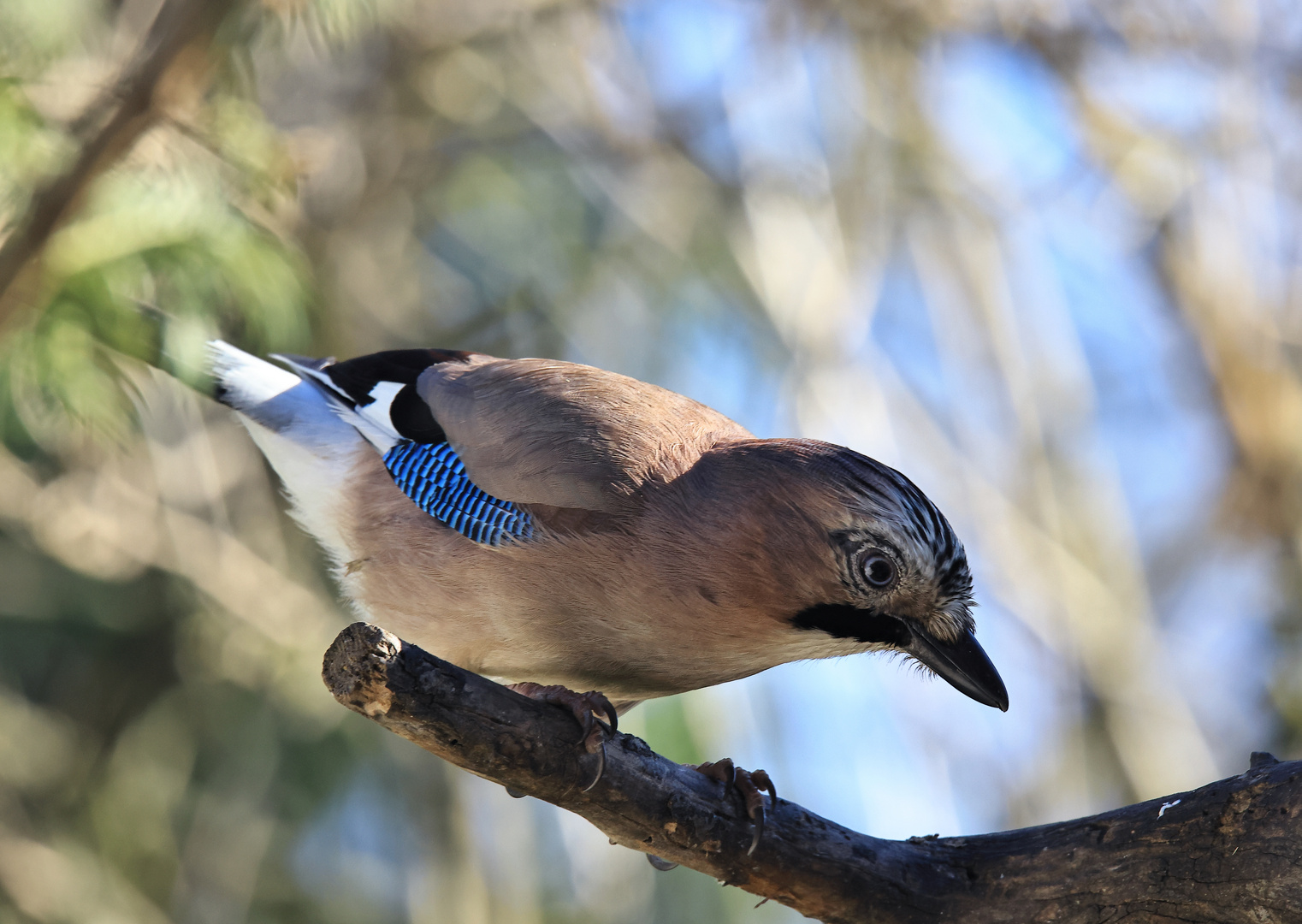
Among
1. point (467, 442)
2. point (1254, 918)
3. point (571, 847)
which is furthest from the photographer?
point (571, 847)

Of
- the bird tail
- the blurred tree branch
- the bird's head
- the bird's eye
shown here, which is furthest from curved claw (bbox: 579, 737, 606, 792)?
the blurred tree branch

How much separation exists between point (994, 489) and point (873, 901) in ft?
12.9

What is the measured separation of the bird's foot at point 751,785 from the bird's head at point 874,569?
31 cm

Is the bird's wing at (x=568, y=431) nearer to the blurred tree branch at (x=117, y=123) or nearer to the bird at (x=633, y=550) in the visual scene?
the bird at (x=633, y=550)

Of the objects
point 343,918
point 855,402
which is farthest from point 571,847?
point 855,402

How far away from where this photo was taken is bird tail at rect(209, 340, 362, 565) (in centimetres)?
296

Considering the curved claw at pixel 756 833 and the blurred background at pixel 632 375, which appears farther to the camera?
the blurred background at pixel 632 375

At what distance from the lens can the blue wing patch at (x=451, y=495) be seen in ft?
8.13

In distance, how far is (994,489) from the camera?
5.75m

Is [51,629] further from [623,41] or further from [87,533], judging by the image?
[623,41]

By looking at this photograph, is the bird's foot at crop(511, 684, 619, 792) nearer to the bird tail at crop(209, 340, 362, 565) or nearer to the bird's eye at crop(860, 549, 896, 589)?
the bird's eye at crop(860, 549, 896, 589)

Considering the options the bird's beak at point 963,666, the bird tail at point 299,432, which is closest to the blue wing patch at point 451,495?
the bird tail at point 299,432

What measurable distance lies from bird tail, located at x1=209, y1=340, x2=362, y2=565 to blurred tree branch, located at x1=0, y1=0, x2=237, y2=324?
2.13 feet

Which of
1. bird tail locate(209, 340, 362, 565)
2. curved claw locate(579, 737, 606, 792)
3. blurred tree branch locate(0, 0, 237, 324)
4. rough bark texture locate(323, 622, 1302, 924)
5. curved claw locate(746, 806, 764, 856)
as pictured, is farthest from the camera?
bird tail locate(209, 340, 362, 565)
